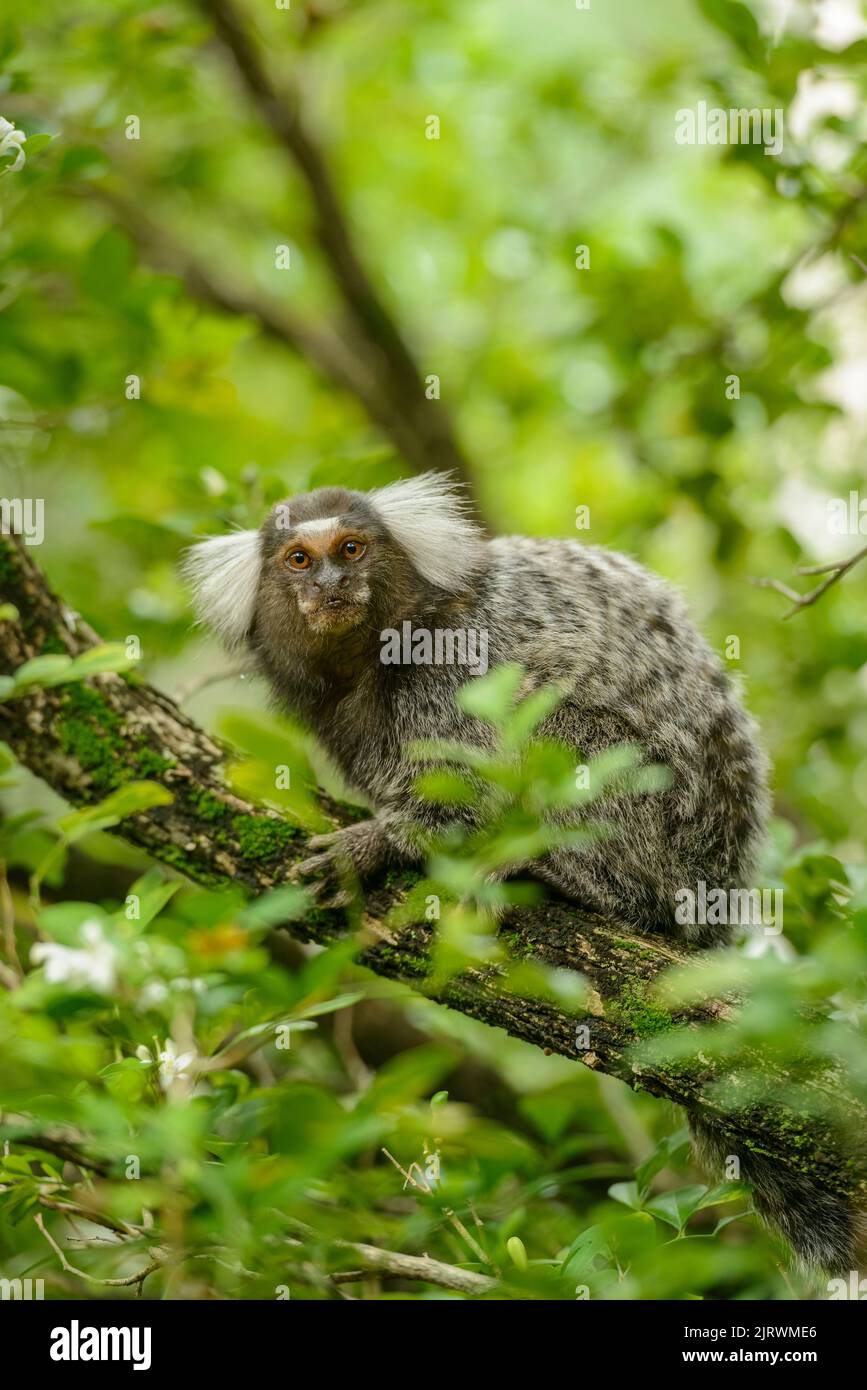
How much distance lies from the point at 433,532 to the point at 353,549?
1.17 ft

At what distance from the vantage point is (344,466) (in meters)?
3.97

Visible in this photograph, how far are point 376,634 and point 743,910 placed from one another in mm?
1359


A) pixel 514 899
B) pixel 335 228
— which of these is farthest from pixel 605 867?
pixel 335 228

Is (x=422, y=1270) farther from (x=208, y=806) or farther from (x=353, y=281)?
(x=353, y=281)

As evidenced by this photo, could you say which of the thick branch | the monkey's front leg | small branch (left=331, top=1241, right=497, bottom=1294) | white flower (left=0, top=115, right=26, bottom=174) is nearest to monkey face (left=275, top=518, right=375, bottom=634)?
the thick branch

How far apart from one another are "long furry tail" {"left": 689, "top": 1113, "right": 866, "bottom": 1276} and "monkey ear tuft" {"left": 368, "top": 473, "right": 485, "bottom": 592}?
1767 millimetres

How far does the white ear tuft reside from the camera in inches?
164

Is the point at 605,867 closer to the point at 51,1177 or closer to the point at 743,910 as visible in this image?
the point at 743,910

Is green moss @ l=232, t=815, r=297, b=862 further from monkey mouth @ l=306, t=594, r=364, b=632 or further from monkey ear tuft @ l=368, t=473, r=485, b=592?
monkey ear tuft @ l=368, t=473, r=485, b=592

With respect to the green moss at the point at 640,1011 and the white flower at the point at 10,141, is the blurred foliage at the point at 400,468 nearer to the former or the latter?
the white flower at the point at 10,141

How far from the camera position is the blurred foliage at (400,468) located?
224cm

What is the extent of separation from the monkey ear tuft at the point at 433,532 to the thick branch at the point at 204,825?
2.94 feet

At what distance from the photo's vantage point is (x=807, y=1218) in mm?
3199

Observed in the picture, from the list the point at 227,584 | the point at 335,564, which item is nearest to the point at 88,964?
the point at 335,564
